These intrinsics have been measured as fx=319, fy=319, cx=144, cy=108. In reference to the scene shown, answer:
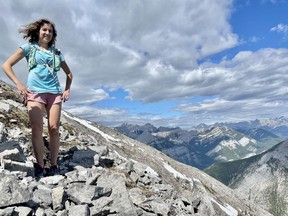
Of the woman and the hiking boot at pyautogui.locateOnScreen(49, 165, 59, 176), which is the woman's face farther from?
the hiking boot at pyautogui.locateOnScreen(49, 165, 59, 176)

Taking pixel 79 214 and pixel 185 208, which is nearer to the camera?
pixel 79 214

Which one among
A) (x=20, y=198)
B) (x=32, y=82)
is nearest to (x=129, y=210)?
(x=20, y=198)

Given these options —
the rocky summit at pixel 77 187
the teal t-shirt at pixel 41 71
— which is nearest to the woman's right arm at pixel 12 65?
the teal t-shirt at pixel 41 71

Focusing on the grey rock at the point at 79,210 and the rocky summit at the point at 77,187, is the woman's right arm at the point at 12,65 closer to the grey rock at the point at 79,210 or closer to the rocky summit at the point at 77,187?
the rocky summit at the point at 77,187

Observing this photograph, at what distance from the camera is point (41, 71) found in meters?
11.0

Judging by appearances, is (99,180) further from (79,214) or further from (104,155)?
(104,155)

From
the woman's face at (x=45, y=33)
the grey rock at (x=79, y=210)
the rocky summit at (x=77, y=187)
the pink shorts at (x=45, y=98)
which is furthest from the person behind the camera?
the woman's face at (x=45, y=33)

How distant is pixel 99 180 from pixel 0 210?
4.00m

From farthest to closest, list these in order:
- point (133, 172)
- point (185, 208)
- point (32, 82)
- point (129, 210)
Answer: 1. point (133, 172)
2. point (185, 208)
3. point (32, 82)
4. point (129, 210)

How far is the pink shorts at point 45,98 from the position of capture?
1088cm

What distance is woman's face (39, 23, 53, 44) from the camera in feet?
36.9

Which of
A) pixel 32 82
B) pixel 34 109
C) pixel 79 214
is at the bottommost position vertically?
pixel 79 214

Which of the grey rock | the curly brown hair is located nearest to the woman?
the curly brown hair

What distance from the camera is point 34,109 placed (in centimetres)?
1096
